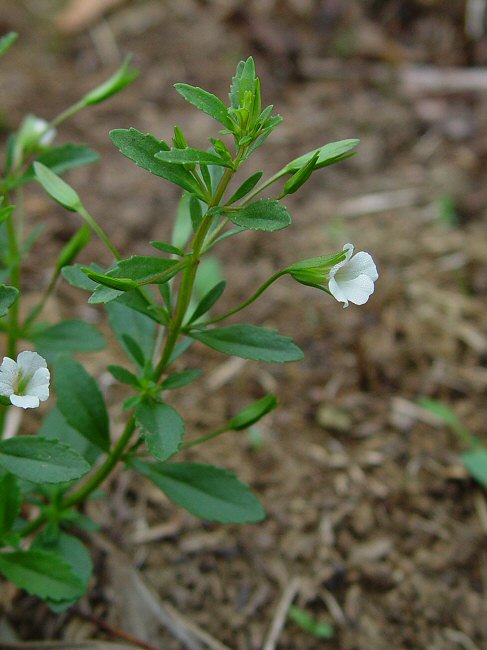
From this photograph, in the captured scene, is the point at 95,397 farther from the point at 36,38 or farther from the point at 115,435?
the point at 36,38

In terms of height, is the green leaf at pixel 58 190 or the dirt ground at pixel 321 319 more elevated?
the green leaf at pixel 58 190

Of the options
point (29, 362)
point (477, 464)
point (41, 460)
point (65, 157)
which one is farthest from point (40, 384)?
point (477, 464)

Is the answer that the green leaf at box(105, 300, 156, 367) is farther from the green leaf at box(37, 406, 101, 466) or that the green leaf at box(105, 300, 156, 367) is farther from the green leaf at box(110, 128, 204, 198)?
the green leaf at box(110, 128, 204, 198)

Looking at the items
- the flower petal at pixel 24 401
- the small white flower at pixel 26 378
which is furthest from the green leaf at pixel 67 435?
the flower petal at pixel 24 401

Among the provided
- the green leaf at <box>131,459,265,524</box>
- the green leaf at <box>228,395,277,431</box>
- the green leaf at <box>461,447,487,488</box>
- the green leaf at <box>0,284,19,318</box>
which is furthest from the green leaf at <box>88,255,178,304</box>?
the green leaf at <box>461,447,487,488</box>

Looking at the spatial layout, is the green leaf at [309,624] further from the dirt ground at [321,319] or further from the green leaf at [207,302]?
the green leaf at [207,302]

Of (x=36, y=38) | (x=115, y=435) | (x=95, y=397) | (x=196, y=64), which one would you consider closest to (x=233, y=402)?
(x=115, y=435)
